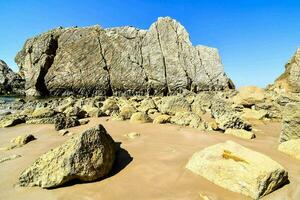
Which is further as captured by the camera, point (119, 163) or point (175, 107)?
point (175, 107)

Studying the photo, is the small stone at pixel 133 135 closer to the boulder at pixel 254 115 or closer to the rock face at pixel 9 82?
the boulder at pixel 254 115

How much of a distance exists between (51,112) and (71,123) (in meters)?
2.68

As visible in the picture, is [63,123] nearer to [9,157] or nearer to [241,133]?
[9,157]

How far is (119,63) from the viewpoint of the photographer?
42.2 metres

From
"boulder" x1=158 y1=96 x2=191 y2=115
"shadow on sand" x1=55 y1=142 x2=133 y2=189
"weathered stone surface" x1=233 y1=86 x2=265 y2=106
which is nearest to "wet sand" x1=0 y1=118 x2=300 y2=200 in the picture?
"shadow on sand" x1=55 y1=142 x2=133 y2=189

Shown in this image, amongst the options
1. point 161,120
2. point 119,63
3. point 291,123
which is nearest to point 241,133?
point 291,123

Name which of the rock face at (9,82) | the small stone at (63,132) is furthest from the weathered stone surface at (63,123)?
the rock face at (9,82)

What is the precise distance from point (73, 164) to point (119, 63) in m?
38.5

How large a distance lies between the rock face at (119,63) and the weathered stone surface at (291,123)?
34.6 meters

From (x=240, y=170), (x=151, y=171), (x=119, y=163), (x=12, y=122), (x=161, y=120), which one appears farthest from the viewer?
(x=12, y=122)

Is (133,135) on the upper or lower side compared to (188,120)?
lower

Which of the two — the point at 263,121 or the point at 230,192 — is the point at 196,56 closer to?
the point at 263,121

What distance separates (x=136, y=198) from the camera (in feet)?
13.1

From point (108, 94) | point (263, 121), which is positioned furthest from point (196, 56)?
point (263, 121)
